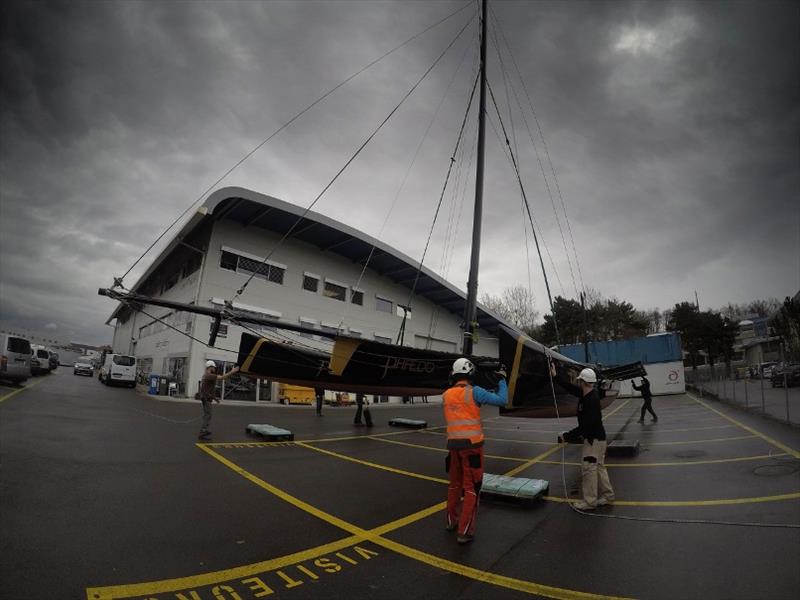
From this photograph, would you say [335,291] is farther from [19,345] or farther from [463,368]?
[463,368]

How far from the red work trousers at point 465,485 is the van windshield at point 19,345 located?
793 inches

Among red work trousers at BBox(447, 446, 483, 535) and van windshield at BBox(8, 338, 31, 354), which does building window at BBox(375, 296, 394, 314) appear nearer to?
van windshield at BBox(8, 338, 31, 354)

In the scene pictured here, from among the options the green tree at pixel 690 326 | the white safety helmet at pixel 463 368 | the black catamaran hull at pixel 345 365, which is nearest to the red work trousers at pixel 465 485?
the white safety helmet at pixel 463 368

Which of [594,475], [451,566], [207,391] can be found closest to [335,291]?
[207,391]

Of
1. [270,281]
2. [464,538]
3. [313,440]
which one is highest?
[270,281]

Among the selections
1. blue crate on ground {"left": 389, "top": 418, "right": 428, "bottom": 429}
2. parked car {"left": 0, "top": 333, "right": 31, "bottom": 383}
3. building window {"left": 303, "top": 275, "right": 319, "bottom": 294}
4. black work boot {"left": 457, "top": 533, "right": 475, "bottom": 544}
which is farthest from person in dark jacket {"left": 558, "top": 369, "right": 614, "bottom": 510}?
parked car {"left": 0, "top": 333, "right": 31, "bottom": 383}

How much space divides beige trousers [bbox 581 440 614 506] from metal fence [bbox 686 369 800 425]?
370 inches

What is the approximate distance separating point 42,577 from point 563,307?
51.4 m

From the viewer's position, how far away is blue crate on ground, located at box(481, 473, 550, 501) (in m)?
4.97

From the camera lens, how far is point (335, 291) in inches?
1018

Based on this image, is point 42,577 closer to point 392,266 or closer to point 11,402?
point 11,402

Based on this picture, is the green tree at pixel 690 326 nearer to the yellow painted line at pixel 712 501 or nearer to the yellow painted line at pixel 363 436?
the yellow painted line at pixel 363 436

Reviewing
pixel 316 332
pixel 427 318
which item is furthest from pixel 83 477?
pixel 427 318

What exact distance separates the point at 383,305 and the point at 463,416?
2472 centimetres
